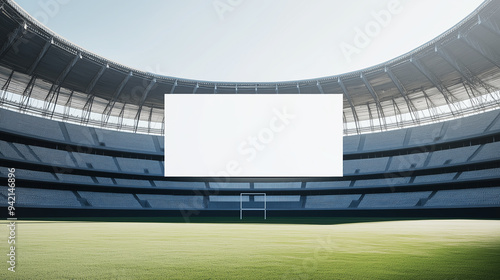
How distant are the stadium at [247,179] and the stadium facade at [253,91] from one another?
18 centimetres

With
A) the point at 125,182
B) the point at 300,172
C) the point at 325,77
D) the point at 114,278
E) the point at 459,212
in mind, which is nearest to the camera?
the point at 114,278

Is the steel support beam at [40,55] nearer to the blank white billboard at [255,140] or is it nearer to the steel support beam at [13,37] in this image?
the steel support beam at [13,37]

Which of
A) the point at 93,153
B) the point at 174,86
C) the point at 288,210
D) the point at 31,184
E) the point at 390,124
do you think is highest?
the point at 174,86

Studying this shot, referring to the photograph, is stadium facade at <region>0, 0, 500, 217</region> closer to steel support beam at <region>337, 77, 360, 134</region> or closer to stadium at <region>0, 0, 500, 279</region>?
stadium at <region>0, 0, 500, 279</region>

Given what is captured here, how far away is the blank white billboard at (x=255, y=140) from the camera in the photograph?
37219mm

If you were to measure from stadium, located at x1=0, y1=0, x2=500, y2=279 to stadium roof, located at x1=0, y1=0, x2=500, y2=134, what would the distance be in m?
0.19

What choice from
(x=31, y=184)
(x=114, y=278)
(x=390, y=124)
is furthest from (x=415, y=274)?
(x=390, y=124)

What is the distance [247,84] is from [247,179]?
15.3 metres

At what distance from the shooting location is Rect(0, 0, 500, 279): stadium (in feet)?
137

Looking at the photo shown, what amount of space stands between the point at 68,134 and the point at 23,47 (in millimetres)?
15392

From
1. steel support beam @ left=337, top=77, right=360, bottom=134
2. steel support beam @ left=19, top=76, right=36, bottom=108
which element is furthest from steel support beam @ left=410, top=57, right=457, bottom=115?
steel support beam @ left=19, top=76, right=36, bottom=108

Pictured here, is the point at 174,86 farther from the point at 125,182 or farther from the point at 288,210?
the point at 288,210

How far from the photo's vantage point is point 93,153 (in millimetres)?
55625

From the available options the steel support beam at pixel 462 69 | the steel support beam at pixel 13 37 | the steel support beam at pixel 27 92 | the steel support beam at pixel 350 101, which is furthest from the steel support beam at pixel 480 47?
the steel support beam at pixel 27 92
